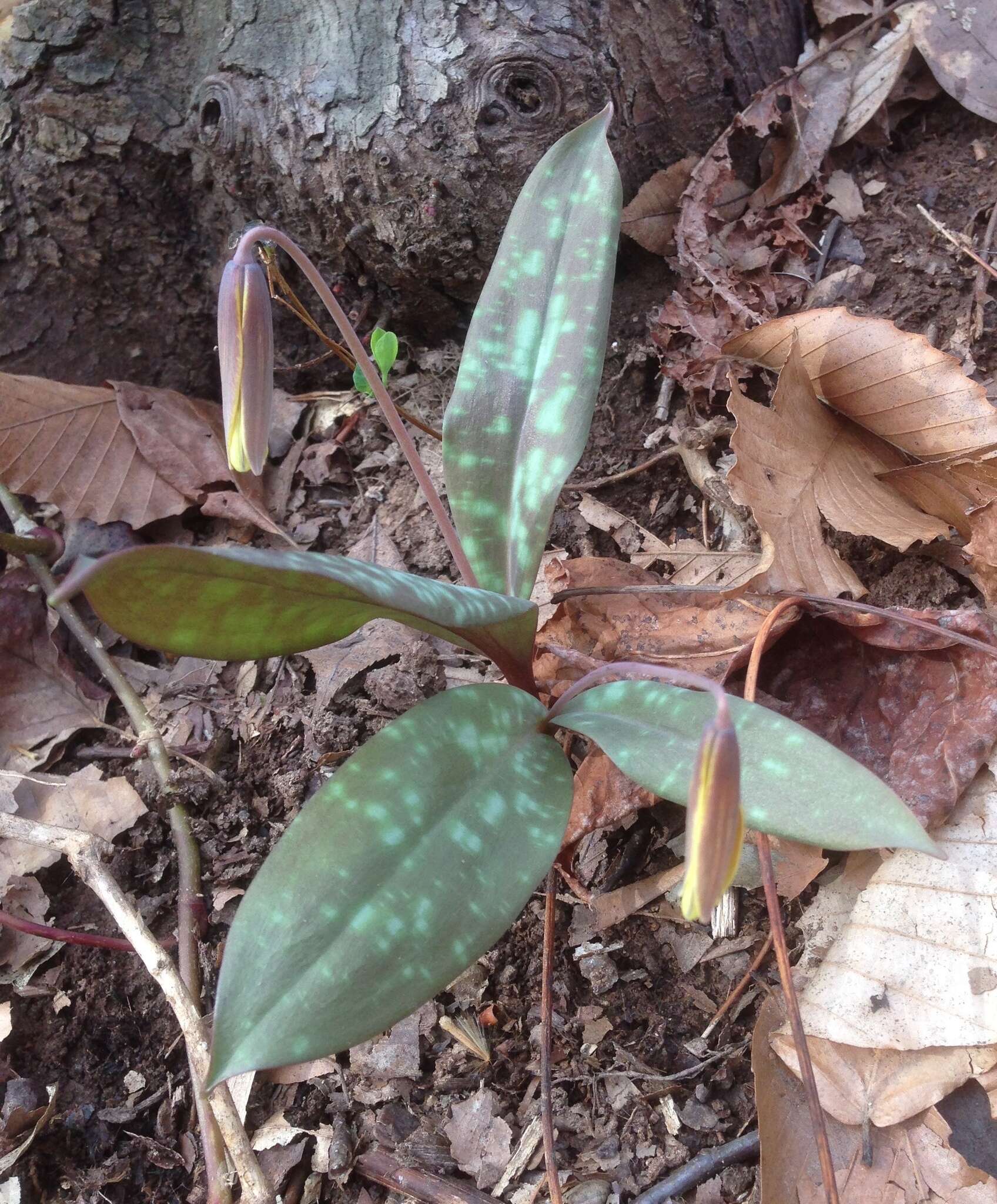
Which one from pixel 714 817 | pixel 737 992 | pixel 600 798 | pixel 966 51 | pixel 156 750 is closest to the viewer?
pixel 714 817

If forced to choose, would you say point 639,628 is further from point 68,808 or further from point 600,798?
point 68,808

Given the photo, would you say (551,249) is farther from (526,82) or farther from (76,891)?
(76,891)

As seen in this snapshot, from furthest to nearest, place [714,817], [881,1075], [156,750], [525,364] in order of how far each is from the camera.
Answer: [156,750]
[525,364]
[881,1075]
[714,817]

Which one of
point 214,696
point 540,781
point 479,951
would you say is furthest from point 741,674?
point 214,696

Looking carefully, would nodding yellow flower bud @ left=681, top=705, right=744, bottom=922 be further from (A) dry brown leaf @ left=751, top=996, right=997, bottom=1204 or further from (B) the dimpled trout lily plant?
(A) dry brown leaf @ left=751, top=996, right=997, bottom=1204

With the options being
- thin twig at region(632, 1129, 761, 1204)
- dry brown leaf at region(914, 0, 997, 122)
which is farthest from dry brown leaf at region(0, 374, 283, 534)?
dry brown leaf at region(914, 0, 997, 122)

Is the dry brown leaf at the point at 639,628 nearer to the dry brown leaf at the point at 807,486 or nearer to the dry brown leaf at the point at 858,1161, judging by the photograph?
the dry brown leaf at the point at 807,486

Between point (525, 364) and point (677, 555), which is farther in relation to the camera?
point (677, 555)

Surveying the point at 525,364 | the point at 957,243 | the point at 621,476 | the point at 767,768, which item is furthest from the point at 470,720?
the point at 957,243
